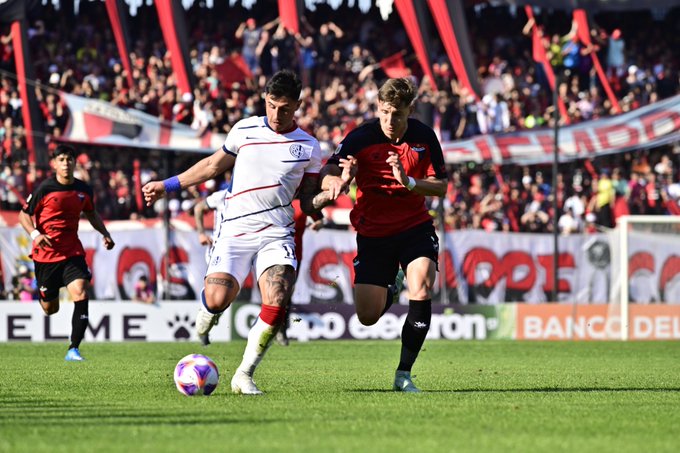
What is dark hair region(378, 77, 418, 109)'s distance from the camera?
33.0 ft

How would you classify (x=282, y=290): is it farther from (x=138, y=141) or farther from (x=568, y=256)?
(x=138, y=141)

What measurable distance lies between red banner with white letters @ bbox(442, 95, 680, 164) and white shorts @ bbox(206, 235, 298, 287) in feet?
58.3

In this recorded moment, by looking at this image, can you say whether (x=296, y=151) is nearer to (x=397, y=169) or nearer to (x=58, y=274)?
(x=397, y=169)

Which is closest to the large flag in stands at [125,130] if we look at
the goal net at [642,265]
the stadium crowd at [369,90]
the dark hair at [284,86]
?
the stadium crowd at [369,90]

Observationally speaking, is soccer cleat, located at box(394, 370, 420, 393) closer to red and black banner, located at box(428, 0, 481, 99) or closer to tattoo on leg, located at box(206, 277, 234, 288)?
tattoo on leg, located at box(206, 277, 234, 288)

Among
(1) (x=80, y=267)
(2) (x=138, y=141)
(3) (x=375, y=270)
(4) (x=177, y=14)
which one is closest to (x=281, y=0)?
(4) (x=177, y=14)

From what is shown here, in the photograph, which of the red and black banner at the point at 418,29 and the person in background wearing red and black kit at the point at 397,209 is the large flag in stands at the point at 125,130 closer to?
the red and black banner at the point at 418,29

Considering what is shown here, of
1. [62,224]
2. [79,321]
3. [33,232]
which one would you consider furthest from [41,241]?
[79,321]

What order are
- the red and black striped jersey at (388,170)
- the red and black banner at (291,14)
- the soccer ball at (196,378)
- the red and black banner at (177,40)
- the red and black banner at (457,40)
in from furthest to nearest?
the red and black banner at (457,40) → the red and black banner at (291,14) → the red and black banner at (177,40) → the red and black striped jersey at (388,170) → the soccer ball at (196,378)

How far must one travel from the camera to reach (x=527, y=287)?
23922mm

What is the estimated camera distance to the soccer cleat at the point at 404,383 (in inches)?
403

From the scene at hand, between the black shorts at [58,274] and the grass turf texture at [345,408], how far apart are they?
0.92 meters

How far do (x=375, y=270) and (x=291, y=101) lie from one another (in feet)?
6.24

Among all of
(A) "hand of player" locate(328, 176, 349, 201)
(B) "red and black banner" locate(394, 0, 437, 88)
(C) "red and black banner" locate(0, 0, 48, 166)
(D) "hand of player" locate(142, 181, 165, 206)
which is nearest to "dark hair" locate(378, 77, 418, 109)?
(A) "hand of player" locate(328, 176, 349, 201)
